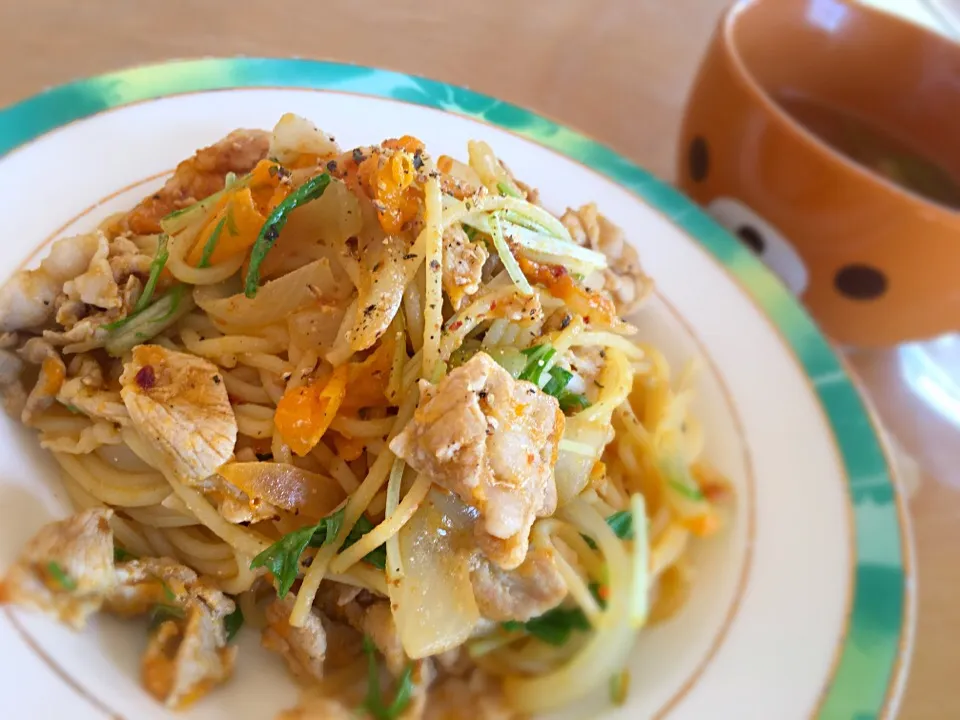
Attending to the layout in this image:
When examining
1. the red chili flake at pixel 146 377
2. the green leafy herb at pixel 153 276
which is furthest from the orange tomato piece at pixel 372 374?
the green leafy herb at pixel 153 276

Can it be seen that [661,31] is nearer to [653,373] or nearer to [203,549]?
[653,373]

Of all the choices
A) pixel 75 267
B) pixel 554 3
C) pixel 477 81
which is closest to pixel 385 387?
pixel 75 267

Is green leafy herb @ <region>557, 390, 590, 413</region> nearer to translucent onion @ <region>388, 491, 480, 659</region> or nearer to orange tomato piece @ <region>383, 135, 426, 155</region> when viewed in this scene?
translucent onion @ <region>388, 491, 480, 659</region>

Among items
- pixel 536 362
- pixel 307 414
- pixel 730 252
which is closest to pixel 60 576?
pixel 307 414

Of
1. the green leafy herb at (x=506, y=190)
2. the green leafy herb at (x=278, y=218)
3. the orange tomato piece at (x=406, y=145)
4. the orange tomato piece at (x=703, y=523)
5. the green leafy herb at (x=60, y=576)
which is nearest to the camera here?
the green leafy herb at (x=60, y=576)

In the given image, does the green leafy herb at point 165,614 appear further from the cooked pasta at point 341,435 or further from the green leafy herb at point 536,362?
the green leafy herb at point 536,362

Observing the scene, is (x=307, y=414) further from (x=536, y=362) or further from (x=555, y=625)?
(x=555, y=625)
